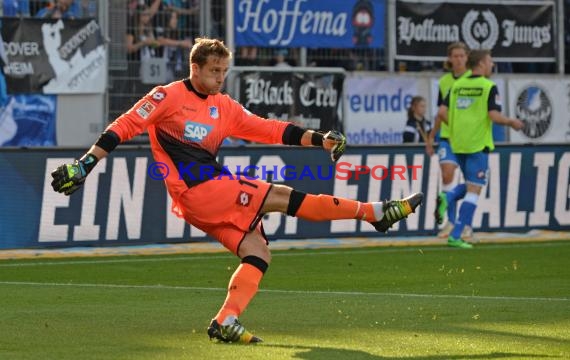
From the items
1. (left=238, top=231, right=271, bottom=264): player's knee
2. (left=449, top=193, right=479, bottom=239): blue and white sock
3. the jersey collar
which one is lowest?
(left=449, top=193, right=479, bottom=239): blue and white sock

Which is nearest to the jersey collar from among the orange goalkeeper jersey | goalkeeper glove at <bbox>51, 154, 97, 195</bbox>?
the orange goalkeeper jersey

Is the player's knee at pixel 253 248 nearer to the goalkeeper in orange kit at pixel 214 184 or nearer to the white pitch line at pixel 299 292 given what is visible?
the goalkeeper in orange kit at pixel 214 184

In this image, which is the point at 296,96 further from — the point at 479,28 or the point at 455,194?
the point at 455,194

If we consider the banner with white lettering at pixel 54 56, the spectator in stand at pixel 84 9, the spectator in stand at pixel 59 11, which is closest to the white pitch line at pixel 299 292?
the banner with white lettering at pixel 54 56

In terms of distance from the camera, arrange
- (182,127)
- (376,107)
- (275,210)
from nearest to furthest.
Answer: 1. (275,210)
2. (182,127)
3. (376,107)

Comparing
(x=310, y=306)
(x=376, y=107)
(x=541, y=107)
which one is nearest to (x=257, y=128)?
(x=310, y=306)

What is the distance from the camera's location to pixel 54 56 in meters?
20.9

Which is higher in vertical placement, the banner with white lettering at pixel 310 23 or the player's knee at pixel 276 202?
the banner with white lettering at pixel 310 23

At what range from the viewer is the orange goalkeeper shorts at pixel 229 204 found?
30.4 ft

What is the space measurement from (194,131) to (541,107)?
54.8 ft

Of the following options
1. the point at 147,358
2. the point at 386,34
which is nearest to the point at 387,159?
the point at 386,34

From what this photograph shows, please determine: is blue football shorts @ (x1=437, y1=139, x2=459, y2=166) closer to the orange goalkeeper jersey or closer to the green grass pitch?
the green grass pitch

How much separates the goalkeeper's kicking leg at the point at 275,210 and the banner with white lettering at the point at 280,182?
7.78 m

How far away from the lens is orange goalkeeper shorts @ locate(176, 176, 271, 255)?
927 centimetres
